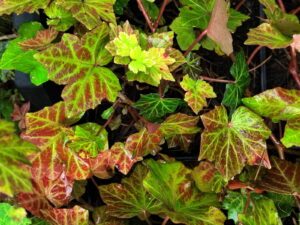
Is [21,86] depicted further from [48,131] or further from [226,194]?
[226,194]

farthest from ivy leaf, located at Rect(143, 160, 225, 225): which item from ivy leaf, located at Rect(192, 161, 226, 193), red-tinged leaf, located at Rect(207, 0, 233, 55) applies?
red-tinged leaf, located at Rect(207, 0, 233, 55)

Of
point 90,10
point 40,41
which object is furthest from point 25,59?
point 90,10

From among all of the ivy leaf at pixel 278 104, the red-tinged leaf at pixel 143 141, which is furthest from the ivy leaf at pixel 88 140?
the ivy leaf at pixel 278 104

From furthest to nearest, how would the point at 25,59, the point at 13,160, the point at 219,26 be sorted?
the point at 25,59, the point at 219,26, the point at 13,160

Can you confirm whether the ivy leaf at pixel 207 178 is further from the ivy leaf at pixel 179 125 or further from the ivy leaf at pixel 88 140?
the ivy leaf at pixel 88 140

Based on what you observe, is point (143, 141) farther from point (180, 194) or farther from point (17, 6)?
point (17, 6)

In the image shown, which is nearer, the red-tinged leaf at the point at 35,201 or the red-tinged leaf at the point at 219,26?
the red-tinged leaf at the point at 219,26

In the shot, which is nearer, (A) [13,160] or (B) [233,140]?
(A) [13,160]
